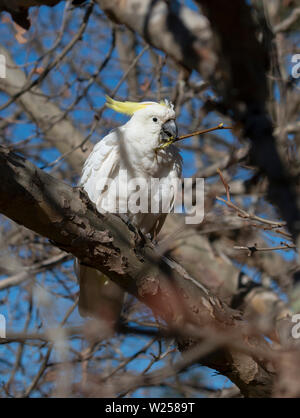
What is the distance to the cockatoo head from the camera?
3.19m

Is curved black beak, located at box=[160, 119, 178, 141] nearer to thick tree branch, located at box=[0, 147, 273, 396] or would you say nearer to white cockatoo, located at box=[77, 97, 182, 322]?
white cockatoo, located at box=[77, 97, 182, 322]

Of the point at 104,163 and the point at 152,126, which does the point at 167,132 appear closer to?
the point at 152,126

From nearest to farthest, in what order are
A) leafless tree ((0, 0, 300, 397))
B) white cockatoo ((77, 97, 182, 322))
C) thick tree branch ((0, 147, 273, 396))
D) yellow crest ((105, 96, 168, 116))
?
leafless tree ((0, 0, 300, 397))
thick tree branch ((0, 147, 273, 396))
white cockatoo ((77, 97, 182, 322))
yellow crest ((105, 96, 168, 116))

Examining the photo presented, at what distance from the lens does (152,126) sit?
3.22 meters

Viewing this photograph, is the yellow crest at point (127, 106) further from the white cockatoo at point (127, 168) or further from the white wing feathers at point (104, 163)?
the white wing feathers at point (104, 163)

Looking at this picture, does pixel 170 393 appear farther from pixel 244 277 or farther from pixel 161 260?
pixel 244 277

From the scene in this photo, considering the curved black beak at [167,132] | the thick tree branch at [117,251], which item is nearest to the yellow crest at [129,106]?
the curved black beak at [167,132]

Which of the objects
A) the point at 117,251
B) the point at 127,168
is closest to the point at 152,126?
the point at 127,168

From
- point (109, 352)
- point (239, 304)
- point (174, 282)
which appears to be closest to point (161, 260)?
point (174, 282)

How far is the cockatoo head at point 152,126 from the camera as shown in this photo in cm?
319

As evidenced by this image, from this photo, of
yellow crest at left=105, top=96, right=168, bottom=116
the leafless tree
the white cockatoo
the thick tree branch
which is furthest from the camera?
yellow crest at left=105, top=96, right=168, bottom=116

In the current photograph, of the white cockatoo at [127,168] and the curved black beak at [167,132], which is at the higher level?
the curved black beak at [167,132]

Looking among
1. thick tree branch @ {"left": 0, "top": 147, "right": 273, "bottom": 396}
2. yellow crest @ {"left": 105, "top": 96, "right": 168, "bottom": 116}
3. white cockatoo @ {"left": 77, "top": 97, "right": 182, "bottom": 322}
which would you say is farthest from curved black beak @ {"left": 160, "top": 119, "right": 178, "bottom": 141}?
thick tree branch @ {"left": 0, "top": 147, "right": 273, "bottom": 396}

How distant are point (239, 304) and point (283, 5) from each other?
8.67 ft
